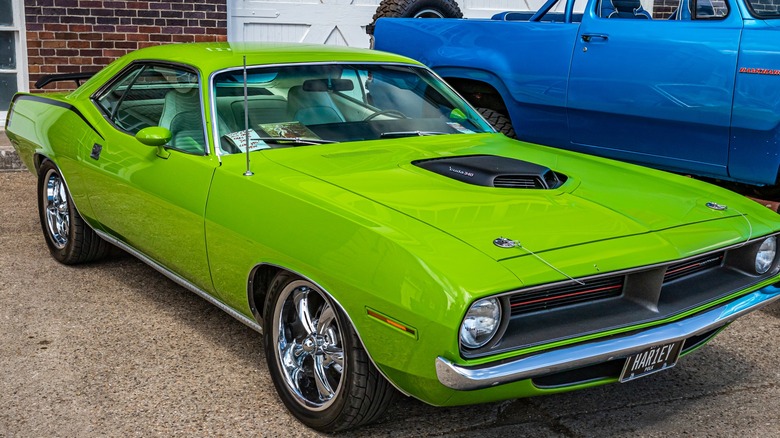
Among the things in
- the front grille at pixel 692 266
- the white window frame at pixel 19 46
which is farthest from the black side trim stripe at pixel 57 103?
the white window frame at pixel 19 46

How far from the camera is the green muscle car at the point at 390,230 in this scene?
9.55ft

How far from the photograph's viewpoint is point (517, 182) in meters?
3.72

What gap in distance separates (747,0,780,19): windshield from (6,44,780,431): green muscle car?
71.0 inches

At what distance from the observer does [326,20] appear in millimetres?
10250

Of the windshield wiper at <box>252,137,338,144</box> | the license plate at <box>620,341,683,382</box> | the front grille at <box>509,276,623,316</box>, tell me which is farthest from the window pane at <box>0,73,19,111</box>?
the license plate at <box>620,341,683,382</box>

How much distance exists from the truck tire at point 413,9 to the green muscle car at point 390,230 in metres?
3.68

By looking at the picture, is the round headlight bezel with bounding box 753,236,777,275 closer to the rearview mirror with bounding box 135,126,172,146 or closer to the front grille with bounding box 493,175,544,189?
the front grille with bounding box 493,175,544,189

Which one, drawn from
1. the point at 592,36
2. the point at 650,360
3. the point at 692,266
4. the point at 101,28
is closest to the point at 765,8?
the point at 592,36

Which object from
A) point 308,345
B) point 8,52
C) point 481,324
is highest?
point 8,52

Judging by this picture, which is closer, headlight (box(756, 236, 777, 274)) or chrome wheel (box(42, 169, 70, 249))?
headlight (box(756, 236, 777, 274))

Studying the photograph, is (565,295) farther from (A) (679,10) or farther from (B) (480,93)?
(B) (480,93)

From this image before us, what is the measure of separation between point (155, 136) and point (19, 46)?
222 inches

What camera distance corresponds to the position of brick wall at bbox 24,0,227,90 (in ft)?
28.8

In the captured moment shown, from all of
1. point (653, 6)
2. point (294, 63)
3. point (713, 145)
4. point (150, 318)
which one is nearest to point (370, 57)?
point (294, 63)
